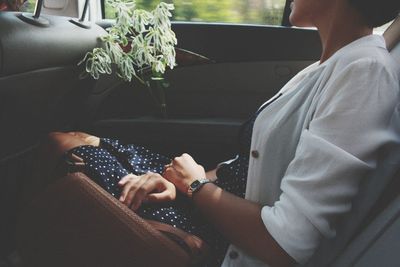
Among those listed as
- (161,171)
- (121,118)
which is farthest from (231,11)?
(161,171)

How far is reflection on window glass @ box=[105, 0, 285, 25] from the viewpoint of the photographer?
2.22 m

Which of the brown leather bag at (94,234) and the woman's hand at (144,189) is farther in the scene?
the woman's hand at (144,189)

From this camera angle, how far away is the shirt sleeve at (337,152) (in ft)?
2.43

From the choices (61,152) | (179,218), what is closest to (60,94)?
(61,152)

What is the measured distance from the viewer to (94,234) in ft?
3.02

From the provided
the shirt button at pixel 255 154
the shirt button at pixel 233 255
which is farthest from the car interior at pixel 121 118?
the shirt button at pixel 255 154

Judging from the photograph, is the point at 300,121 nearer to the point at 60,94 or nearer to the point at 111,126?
the point at 60,94

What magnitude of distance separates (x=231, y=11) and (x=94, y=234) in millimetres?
1588

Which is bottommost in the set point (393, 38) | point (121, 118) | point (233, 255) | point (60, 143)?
point (121, 118)

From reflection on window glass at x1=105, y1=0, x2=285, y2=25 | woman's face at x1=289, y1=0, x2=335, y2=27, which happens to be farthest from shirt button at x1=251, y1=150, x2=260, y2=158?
reflection on window glass at x1=105, y1=0, x2=285, y2=25

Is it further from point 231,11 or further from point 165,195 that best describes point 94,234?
point 231,11

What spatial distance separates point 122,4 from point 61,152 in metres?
0.91

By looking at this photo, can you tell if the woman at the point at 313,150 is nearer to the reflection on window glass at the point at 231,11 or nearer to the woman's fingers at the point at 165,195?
the woman's fingers at the point at 165,195

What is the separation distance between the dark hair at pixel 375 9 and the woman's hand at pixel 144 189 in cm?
59
